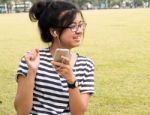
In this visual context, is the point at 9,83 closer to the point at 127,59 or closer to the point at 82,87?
the point at 127,59

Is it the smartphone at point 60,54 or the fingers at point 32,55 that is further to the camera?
the fingers at point 32,55

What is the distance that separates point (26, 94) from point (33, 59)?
0.21m

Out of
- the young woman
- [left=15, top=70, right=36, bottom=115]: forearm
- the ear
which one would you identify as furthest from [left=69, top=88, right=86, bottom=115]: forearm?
the ear

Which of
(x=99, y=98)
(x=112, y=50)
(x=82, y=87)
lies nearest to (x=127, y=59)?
(x=112, y=50)

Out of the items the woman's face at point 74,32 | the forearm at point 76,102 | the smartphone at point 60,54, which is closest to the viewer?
the smartphone at point 60,54

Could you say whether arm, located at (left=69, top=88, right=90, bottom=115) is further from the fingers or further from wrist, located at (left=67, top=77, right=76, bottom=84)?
the fingers

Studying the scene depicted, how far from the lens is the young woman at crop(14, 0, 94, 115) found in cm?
270

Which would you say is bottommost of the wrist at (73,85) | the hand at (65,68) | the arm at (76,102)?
the arm at (76,102)

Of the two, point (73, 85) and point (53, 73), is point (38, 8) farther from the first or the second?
point (73, 85)

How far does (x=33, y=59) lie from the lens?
8.85 ft

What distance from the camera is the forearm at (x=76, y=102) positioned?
103 inches

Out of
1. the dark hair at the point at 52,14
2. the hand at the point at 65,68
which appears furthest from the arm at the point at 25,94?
the dark hair at the point at 52,14

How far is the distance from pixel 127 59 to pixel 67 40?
355 inches

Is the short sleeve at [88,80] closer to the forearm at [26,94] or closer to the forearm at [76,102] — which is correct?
the forearm at [76,102]
